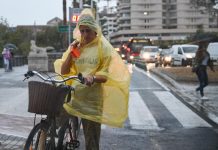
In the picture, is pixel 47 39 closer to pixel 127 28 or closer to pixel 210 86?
pixel 210 86

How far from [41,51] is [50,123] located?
26155 millimetres

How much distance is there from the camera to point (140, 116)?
478 inches

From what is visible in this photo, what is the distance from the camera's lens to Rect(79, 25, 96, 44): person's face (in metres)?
6.11

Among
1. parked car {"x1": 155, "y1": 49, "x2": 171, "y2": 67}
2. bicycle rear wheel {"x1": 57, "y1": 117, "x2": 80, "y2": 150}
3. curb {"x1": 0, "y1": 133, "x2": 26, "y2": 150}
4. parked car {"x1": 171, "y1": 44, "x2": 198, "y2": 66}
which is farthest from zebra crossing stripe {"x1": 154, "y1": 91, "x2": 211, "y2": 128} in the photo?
parked car {"x1": 155, "y1": 49, "x2": 171, "y2": 67}

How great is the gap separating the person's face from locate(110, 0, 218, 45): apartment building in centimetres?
13445

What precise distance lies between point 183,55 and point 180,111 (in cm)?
→ 2503

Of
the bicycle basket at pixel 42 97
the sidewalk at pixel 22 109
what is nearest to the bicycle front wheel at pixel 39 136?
the bicycle basket at pixel 42 97

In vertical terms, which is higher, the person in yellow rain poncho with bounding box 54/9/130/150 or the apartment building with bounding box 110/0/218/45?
the apartment building with bounding box 110/0/218/45

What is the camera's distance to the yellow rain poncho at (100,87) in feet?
19.9

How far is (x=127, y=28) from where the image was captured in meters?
144

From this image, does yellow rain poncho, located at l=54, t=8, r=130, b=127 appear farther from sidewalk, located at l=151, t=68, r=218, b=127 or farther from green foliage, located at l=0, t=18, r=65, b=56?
green foliage, located at l=0, t=18, r=65, b=56

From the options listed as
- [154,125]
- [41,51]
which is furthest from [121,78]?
[41,51]

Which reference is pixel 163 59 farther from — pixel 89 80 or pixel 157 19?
pixel 157 19

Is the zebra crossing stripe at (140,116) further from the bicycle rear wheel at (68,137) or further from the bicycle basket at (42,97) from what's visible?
the bicycle basket at (42,97)
